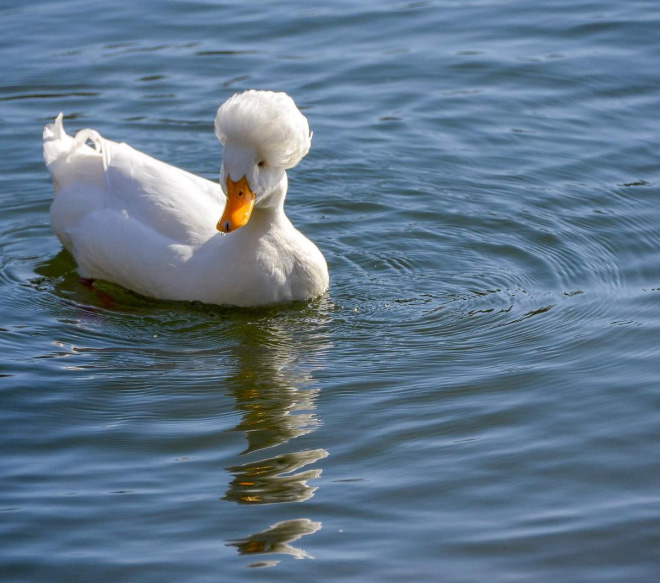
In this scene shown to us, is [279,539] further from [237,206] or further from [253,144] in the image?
[253,144]

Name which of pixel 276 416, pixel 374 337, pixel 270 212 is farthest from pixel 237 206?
pixel 276 416

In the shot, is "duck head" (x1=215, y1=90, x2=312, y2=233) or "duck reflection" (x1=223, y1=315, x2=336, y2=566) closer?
"duck reflection" (x1=223, y1=315, x2=336, y2=566)

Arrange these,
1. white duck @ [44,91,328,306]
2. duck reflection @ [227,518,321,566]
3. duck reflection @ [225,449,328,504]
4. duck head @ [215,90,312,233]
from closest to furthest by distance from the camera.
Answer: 1. duck reflection @ [227,518,321,566]
2. duck reflection @ [225,449,328,504]
3. duck head @ [215,90,312,233]
4. white duck @ [44,91,328,306]

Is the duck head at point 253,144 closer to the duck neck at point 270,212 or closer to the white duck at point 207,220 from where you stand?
the white duck at point 207,220

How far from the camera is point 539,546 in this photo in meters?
4.91

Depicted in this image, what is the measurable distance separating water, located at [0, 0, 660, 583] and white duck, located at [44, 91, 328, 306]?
19cm

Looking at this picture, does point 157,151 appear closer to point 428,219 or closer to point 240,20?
point 428,219

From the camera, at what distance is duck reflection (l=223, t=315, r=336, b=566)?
16.7 ft

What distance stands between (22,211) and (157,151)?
1369mm

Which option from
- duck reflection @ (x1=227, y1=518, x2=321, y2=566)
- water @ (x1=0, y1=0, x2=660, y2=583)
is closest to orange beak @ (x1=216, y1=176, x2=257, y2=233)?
water @ (x1=0, y1=0, x2=660, y2=583)

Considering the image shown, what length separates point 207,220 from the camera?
751 cm

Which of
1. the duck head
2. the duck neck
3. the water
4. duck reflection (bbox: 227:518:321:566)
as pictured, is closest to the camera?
duck reflection (bbox: 227:518:321:566)

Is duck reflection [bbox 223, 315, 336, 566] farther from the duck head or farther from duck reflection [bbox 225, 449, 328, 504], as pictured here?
the duck head

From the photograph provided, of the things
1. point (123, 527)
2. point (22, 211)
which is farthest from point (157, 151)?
point (123, 527)
